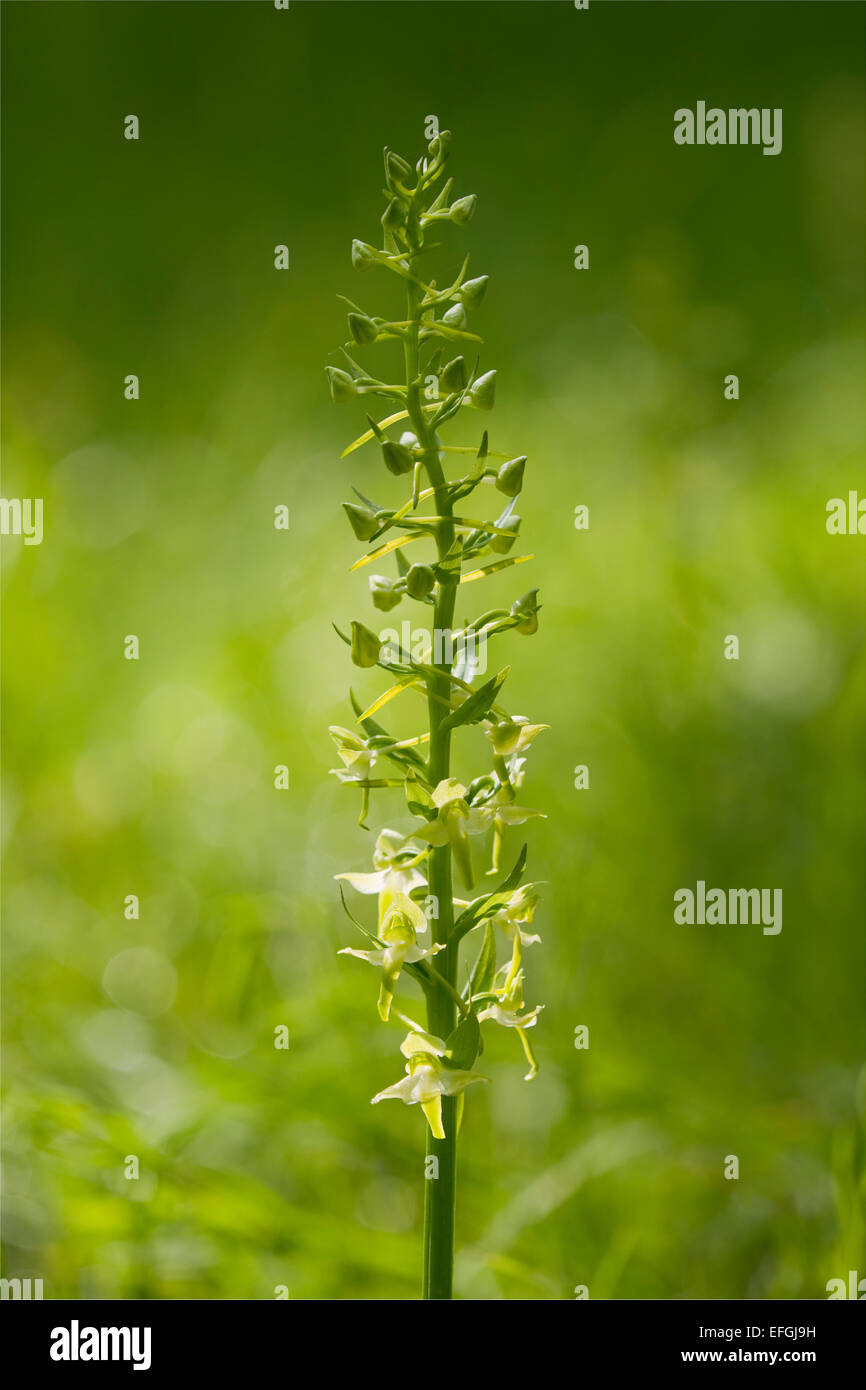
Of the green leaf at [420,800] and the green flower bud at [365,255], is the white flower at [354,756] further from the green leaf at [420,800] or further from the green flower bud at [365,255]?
the green flower bud at [365,255]

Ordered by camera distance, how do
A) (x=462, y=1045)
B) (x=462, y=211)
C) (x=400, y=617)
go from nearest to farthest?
(x=462, y=1045)
(x=462, y=211)
(x=400, y=617)

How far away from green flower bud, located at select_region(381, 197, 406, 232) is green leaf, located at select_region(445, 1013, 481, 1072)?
420 millimetres

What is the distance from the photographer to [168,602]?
1.93 m

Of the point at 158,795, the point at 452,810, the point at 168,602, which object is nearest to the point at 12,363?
the point at 168,602

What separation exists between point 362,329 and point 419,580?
6.0 inches

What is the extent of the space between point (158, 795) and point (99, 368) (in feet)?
3.33

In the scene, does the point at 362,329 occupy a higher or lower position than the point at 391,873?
higher

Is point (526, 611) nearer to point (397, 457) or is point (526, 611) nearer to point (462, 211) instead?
point (397, 457)

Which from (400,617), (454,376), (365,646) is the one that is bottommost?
(365,646)

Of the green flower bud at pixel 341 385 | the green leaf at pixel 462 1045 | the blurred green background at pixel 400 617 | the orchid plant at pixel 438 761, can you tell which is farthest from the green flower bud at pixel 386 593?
the blurred green background at pixel 400 617

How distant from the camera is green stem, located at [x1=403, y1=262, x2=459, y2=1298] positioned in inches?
21.9

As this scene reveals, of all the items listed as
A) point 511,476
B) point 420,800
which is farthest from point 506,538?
point 420,800

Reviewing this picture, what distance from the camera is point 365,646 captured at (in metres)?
0.58

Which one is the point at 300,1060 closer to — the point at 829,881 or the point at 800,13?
the point at 829,881
